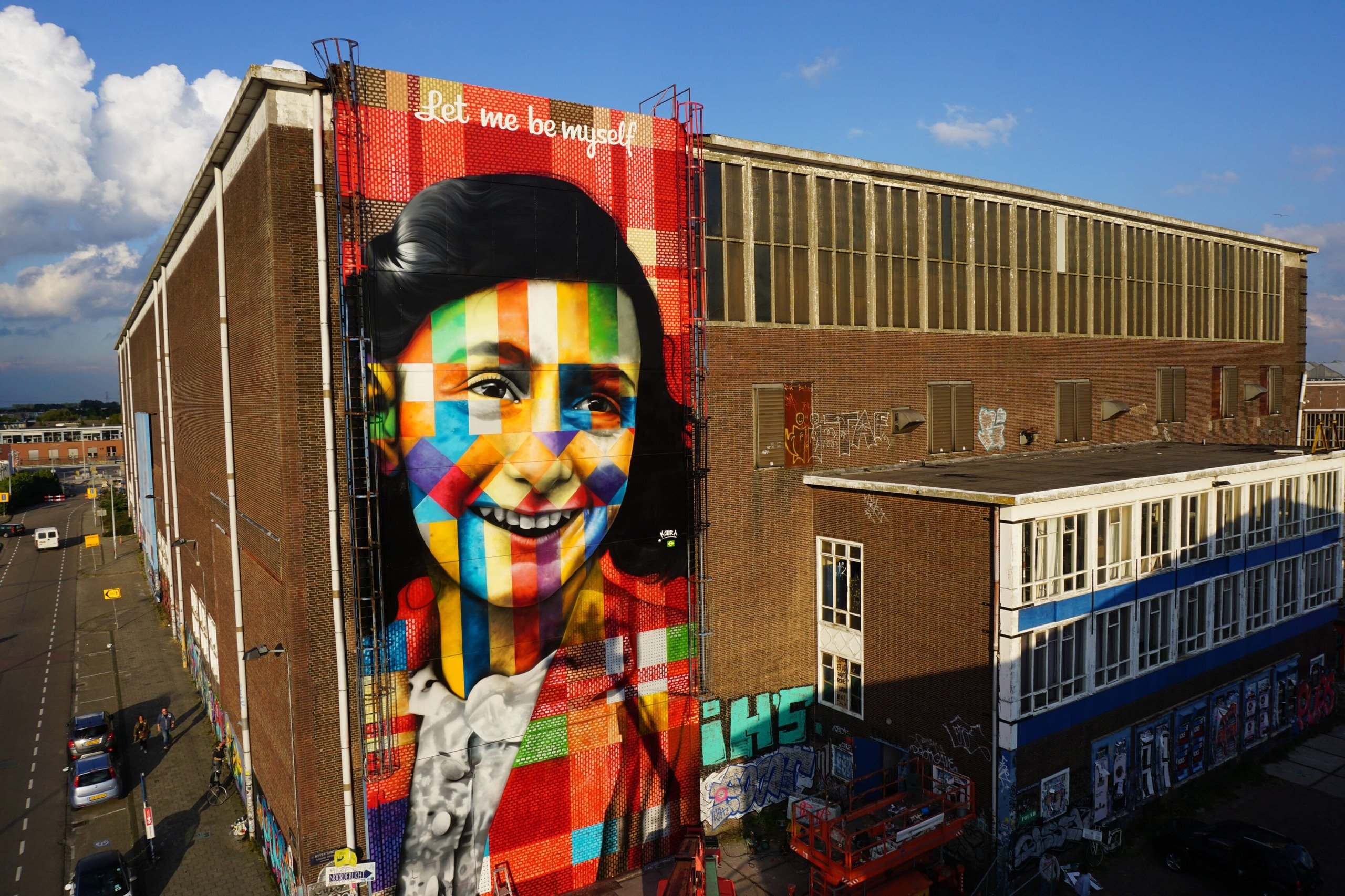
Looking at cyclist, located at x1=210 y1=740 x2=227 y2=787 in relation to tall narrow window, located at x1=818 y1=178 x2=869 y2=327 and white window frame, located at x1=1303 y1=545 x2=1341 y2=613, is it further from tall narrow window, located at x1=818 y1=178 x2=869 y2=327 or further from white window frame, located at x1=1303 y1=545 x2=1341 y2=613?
white window frame, located at x1=1303 y1=545 x2=1341 y2=613

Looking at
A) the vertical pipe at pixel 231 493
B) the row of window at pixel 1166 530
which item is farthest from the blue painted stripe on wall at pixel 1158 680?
the vertical pipe at pixel 231 493

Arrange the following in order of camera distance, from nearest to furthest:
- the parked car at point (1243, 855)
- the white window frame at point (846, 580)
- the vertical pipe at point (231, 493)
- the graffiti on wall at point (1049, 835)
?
the parked car at point (1243, 855) < the graffiti on wall at point (1049, 835) < the vertical pipe at point (231, 493) < the white window frame at point (846, 580)

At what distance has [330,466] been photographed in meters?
18.1

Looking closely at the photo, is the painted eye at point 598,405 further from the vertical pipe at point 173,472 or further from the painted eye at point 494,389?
the vertical pipe at point 173,472

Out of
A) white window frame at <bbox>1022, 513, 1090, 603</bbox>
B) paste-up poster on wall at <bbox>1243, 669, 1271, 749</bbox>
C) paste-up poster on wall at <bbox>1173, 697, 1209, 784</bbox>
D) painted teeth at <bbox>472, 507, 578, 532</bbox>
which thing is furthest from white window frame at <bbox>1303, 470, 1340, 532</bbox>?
painted teeth at <bbox>472, 507, 578, 532</bbox>

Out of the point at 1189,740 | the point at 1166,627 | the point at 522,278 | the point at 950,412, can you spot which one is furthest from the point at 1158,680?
the point at 522,278

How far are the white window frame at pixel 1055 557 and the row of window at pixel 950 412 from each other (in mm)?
6986

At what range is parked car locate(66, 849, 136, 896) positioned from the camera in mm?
20891

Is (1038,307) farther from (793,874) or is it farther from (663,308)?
Answer: (793,874)

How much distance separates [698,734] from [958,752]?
22.6ft

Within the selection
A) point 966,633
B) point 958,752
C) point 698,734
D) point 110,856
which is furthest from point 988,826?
point 110,856

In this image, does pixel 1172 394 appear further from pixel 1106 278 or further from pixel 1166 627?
pixel 1166 627

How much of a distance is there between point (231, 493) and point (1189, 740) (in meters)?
29.9

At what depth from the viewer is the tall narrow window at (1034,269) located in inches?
1223
